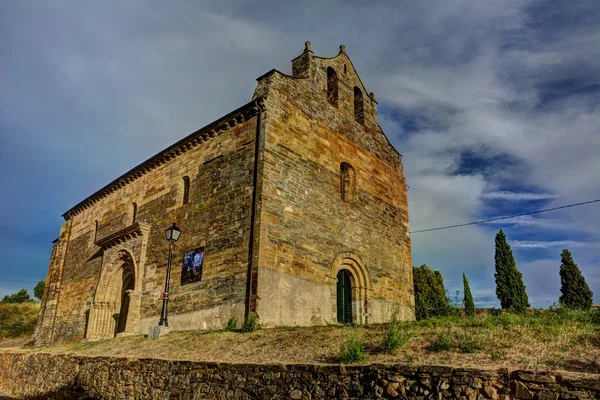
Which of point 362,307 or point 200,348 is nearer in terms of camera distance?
point 200,348

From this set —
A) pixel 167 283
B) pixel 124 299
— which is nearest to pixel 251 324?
pixel 167 283

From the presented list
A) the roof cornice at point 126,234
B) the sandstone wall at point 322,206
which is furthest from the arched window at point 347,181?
the roof cornice at point 126,234

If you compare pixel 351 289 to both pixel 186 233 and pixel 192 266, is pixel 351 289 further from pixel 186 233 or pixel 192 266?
pixel 186 233

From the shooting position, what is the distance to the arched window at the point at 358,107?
63.5 ft

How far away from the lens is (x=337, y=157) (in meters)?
16.9

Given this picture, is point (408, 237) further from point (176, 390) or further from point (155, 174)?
point (176, 390)

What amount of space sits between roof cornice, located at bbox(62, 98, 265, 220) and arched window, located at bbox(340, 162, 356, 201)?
4.46 m

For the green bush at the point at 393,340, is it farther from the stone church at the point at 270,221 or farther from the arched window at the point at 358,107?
the arched window at the point at 358,107

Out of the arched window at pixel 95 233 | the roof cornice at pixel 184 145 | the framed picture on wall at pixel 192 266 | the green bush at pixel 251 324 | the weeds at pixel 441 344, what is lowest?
the weeds at pixel 441 344

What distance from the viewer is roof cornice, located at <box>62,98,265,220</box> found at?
49.1 feet

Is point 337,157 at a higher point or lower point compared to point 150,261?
higher

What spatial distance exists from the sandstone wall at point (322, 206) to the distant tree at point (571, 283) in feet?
41.4

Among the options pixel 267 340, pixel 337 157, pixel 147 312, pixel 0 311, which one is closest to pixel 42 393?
pixel 147 312

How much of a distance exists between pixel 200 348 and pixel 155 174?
34.0 ft
